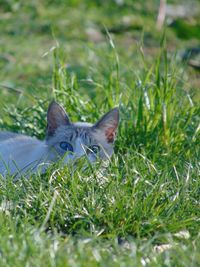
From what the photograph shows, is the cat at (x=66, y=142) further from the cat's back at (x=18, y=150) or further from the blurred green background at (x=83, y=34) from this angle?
the blurred green background at (x=83, y=34)

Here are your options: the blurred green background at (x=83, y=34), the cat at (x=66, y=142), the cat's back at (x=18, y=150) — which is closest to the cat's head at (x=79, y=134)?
the cat at (x=66, y=142)

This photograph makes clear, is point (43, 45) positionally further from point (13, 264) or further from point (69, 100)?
point (13, 264)

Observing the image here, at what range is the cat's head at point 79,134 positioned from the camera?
15.0ft

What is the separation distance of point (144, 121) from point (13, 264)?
6.80 feet

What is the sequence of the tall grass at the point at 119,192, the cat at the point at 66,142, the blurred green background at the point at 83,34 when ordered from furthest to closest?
the blurred green background at the point at 83,34, the cat at the point at 66,142, the tall grass at the point at 119,192

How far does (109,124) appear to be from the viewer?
182 inches

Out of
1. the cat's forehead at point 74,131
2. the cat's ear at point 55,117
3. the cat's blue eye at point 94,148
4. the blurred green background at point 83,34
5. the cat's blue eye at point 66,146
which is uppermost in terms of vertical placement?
the cat's ear at point 55,117

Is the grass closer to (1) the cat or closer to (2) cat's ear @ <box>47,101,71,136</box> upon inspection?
(1) the cat

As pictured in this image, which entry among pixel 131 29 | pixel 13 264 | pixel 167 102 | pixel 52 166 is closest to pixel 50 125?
pixel 52 166

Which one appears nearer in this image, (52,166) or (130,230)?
(130,230)

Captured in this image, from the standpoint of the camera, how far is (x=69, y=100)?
17.2ft

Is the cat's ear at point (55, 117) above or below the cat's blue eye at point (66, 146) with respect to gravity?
above

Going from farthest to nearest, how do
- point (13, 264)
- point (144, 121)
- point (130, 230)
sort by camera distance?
point (144, 121)
point (130, 230)
point (13, 264)

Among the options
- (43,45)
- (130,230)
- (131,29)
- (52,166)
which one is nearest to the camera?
(130,230)
